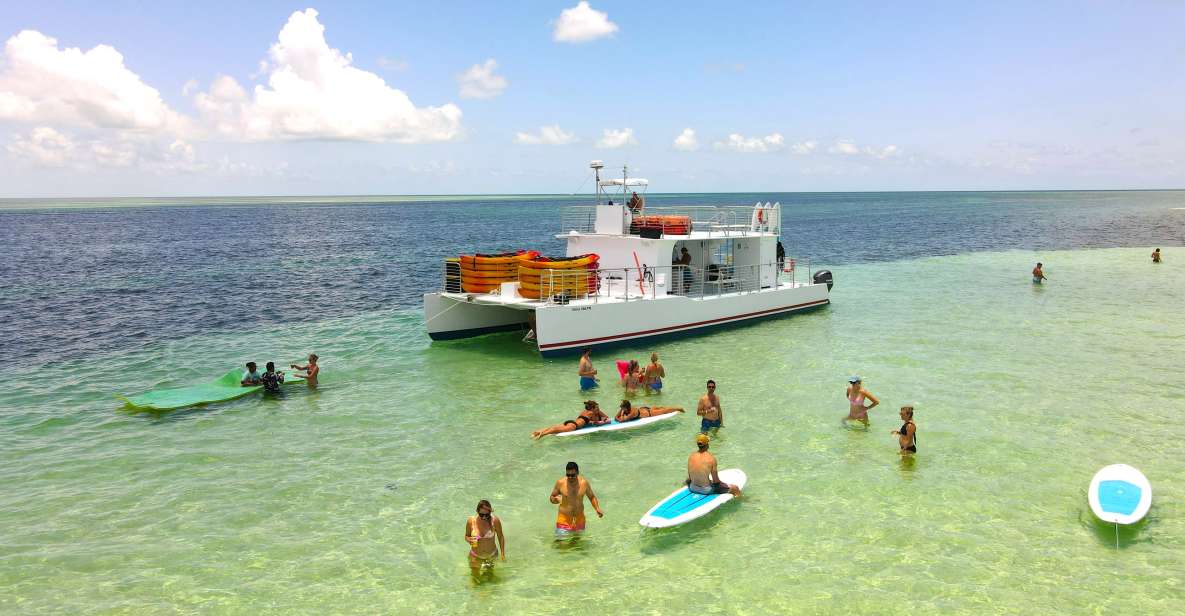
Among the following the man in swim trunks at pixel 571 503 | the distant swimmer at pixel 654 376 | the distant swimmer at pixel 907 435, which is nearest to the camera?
the man in swim trunks at pixel 571 503

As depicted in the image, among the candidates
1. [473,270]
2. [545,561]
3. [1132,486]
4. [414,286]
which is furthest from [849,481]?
[414,286]

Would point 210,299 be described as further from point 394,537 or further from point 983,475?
point 983,475

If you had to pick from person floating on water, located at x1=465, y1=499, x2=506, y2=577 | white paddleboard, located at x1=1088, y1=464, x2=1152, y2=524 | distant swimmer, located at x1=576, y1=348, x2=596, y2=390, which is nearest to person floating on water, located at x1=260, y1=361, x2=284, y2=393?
distant swimmer, located at x1=576, y1=348, x2=596, y2=390

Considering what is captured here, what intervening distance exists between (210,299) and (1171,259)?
6023cm

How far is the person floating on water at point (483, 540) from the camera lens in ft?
29.4

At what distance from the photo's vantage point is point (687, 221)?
24.7m

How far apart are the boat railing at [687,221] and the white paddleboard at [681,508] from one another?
45.2ft

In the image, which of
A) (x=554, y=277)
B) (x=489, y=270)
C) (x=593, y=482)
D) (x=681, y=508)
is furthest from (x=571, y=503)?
(x=489, y=270)

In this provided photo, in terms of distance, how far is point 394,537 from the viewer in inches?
395

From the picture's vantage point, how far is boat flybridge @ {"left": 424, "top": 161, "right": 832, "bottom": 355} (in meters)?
20.3

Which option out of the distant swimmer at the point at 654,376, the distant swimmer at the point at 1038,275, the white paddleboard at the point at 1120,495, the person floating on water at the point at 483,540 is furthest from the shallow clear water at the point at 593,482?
the distant swimmer at the point at 1038,275

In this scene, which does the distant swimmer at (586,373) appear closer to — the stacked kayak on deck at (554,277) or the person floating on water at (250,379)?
the stacked kayak on deck at (554,277)

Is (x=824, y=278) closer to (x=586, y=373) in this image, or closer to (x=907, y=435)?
(x=586, y=373)

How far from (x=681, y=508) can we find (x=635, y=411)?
4.46 metres
